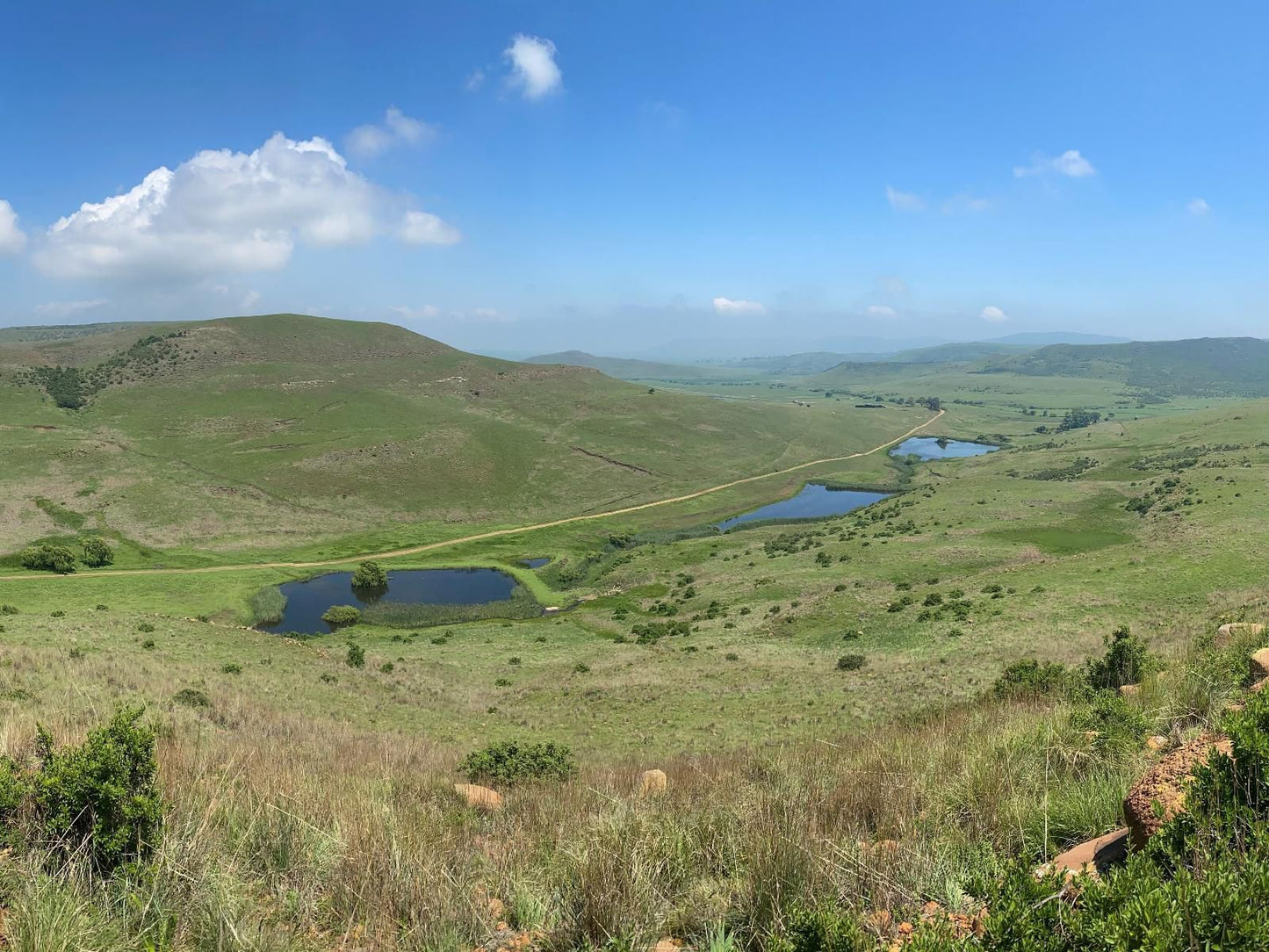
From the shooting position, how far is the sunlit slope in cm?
8681

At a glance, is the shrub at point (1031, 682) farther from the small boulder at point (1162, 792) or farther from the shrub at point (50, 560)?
the shrub at point (50, 560)

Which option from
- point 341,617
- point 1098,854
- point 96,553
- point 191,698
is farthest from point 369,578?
point 1098,854

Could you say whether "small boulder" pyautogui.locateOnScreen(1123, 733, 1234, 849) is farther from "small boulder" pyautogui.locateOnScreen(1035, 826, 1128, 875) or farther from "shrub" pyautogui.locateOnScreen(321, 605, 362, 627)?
"shrub" pyautogui.locateOnScreen(321, 605, 362, 627)

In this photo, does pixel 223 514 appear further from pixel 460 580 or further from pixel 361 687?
pixel 361 687

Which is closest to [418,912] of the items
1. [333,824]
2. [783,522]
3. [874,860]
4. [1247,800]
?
[333,824]

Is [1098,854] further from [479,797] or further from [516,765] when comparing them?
[516,765]

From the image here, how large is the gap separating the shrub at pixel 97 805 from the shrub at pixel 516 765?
8279mm

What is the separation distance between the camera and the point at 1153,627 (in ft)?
95.1

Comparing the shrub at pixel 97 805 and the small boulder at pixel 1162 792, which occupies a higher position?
the small boulder at pixel 1162 792

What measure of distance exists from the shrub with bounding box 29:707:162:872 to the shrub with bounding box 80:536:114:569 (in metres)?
78.1

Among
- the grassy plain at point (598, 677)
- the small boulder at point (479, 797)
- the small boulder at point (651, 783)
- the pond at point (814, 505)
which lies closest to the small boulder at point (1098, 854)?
the grassy plain at point (598, 677)

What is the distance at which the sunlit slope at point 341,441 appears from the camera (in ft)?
285

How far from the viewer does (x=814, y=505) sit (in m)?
110

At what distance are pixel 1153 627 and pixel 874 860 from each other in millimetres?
32165
